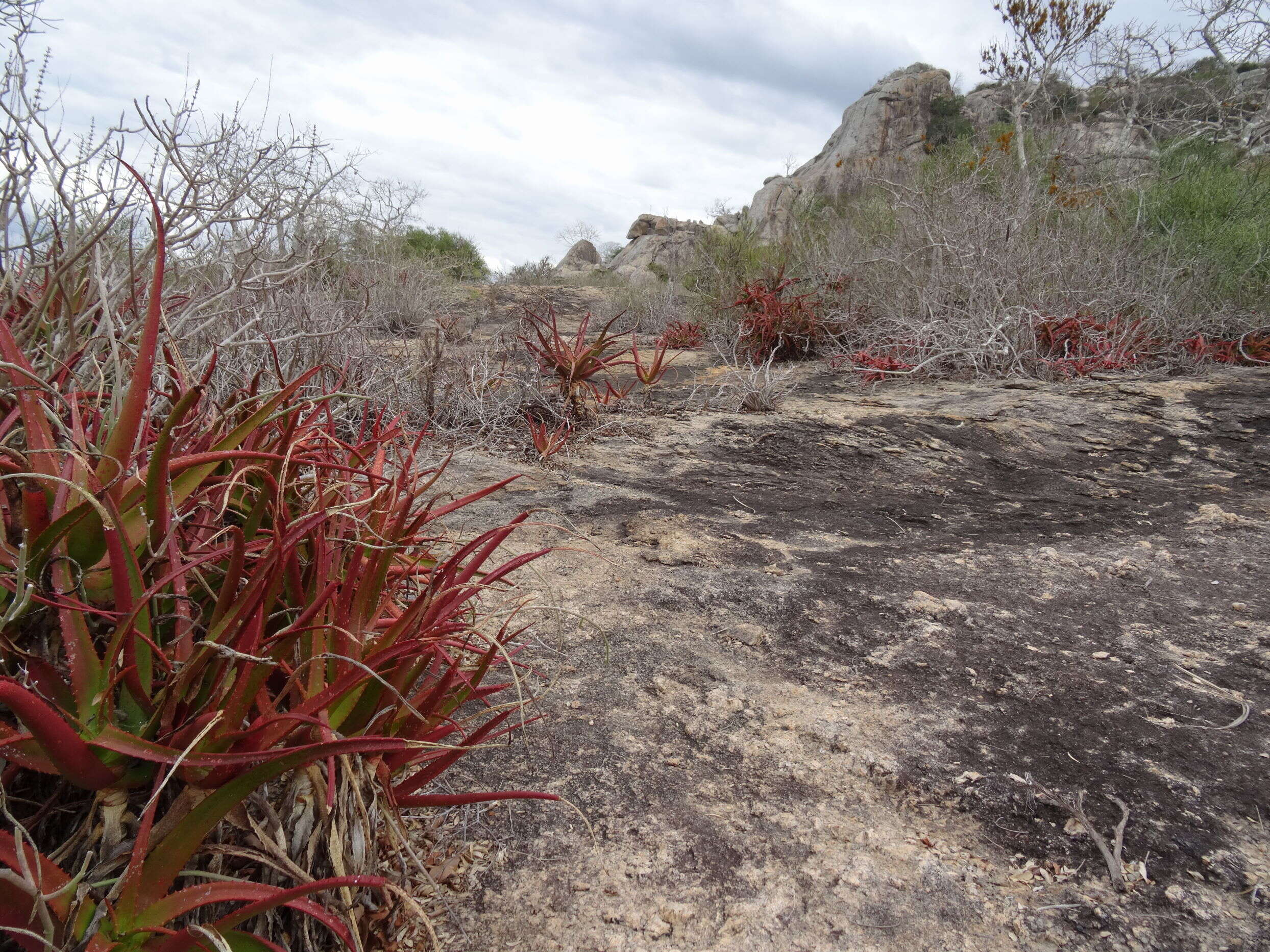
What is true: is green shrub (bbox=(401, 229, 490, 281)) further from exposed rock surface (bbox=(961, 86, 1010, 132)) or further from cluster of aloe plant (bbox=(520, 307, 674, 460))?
exposed rock surface (bbox=(961, 86, 1010, 132))

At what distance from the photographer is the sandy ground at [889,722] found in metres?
1.24

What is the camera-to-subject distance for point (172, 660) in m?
0.99

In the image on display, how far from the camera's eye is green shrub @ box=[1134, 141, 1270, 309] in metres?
6.57

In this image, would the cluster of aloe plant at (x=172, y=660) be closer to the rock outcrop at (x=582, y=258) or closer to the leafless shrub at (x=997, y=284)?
the leafless shrub at (x=997, y=284)

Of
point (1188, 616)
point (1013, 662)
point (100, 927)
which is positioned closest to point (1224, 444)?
point (1188, 616)

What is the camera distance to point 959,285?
662 centimetres

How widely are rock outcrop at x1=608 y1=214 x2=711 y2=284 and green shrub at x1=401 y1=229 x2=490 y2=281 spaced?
3.39 meters

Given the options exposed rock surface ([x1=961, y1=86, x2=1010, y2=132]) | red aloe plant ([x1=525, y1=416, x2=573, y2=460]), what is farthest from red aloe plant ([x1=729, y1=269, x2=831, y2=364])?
exposed rock surface ([x1=961, y1=86, x2=1010, y2=132])

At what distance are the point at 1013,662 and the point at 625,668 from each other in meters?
1.06

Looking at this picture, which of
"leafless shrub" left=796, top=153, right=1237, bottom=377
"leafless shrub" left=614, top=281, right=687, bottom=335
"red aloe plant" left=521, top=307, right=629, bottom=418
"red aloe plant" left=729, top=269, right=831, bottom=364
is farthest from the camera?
"leafless shrub" left=614, top=281, right=687, bottom=335

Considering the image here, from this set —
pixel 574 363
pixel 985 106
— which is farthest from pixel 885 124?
pixel 574 363

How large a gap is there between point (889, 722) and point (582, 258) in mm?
27825

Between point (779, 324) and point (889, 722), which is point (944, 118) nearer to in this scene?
point (779, 324)

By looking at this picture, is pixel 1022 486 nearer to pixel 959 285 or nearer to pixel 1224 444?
pixel 1224 444
